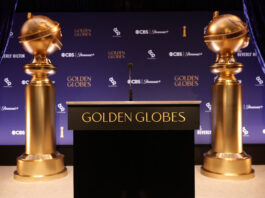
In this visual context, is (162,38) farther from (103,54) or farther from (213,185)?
(213,185)

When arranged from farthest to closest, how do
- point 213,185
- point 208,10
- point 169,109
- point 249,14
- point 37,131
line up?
point 208,10 < point 249,14 < point 37,131 < point 213,185 < point 169,109

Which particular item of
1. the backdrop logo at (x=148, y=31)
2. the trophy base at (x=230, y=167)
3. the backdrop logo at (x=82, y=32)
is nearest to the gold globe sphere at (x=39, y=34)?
the backdrop logo at (x=82, y=32)

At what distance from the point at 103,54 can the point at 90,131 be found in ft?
7.52

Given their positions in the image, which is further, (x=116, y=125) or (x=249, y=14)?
(x=249, y=14)

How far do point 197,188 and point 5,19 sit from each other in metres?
3.25

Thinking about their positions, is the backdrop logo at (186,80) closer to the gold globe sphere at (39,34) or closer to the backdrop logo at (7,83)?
the gold globe sphere at (39,34)

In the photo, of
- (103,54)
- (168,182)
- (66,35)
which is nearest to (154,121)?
(168,182)

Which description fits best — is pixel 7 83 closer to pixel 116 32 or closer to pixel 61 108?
pixel 61 108

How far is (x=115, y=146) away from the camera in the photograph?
7.07 ft

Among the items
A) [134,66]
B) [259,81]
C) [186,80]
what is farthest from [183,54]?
[259,81]

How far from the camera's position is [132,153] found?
2164mm

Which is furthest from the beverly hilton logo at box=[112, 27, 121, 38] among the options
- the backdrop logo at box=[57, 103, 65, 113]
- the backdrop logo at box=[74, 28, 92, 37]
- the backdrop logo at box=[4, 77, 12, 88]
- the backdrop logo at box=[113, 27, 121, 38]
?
the backdrop logo at box=[4, 77, 12, 88]

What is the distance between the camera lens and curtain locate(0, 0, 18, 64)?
3783mm

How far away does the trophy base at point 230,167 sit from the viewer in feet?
11.2
